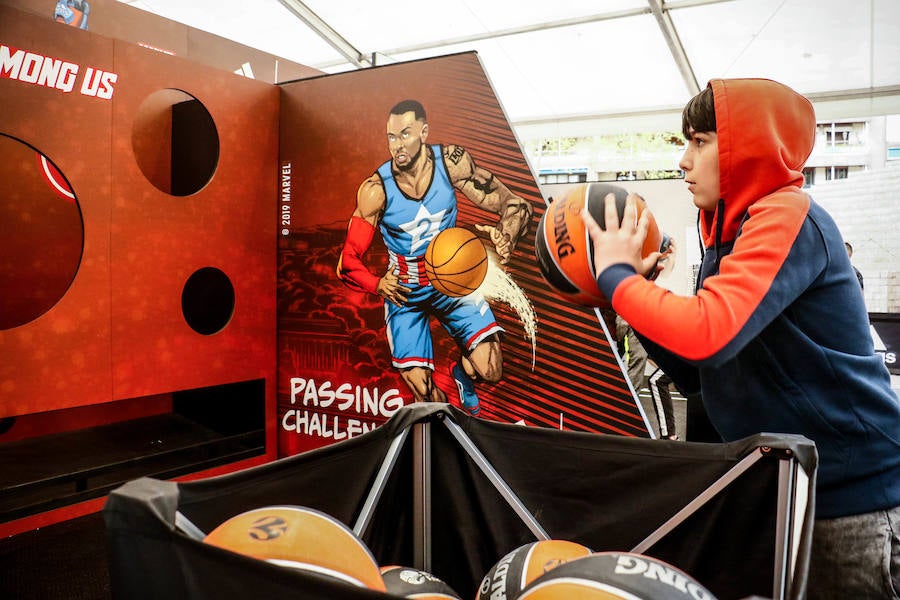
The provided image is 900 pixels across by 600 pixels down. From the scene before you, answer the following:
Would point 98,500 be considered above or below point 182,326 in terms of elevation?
below

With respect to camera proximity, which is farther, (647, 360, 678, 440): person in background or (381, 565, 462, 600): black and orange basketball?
(647, 360, 678, 440): person in background

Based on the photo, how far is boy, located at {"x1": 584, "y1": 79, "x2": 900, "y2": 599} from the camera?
3.49 ft

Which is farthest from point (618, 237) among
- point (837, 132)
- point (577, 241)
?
point (837, 132)

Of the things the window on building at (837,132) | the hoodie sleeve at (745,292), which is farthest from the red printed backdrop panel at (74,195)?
the window on building at (837,132)

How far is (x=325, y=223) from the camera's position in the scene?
3.33m

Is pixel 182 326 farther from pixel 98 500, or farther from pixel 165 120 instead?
pixel 165 120

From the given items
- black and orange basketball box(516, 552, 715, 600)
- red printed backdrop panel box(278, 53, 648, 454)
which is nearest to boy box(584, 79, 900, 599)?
black and orange basketball box(516, 552, 715, 600)

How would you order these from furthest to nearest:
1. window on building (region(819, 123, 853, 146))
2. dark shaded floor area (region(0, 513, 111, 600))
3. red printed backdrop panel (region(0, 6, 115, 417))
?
window on building (region(819, 123, 853, 146))
red printed backdrop panel (region(0, 6, 115, 417))
dark shaded floor area (region(0, 513, 111, 600))

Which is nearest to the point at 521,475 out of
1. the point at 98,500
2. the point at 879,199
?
the point at 98,500

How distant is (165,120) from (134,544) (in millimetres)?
3025

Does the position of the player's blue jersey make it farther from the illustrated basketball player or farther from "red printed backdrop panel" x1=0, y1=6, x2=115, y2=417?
"red printed backdrop panel" x1=0, y1=6, x2=115, y2=417

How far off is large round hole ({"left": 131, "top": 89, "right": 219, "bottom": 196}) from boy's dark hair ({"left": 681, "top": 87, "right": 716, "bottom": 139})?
2619 mm

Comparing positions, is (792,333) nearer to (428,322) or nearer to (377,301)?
(428,322)

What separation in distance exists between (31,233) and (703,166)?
2990 mm
